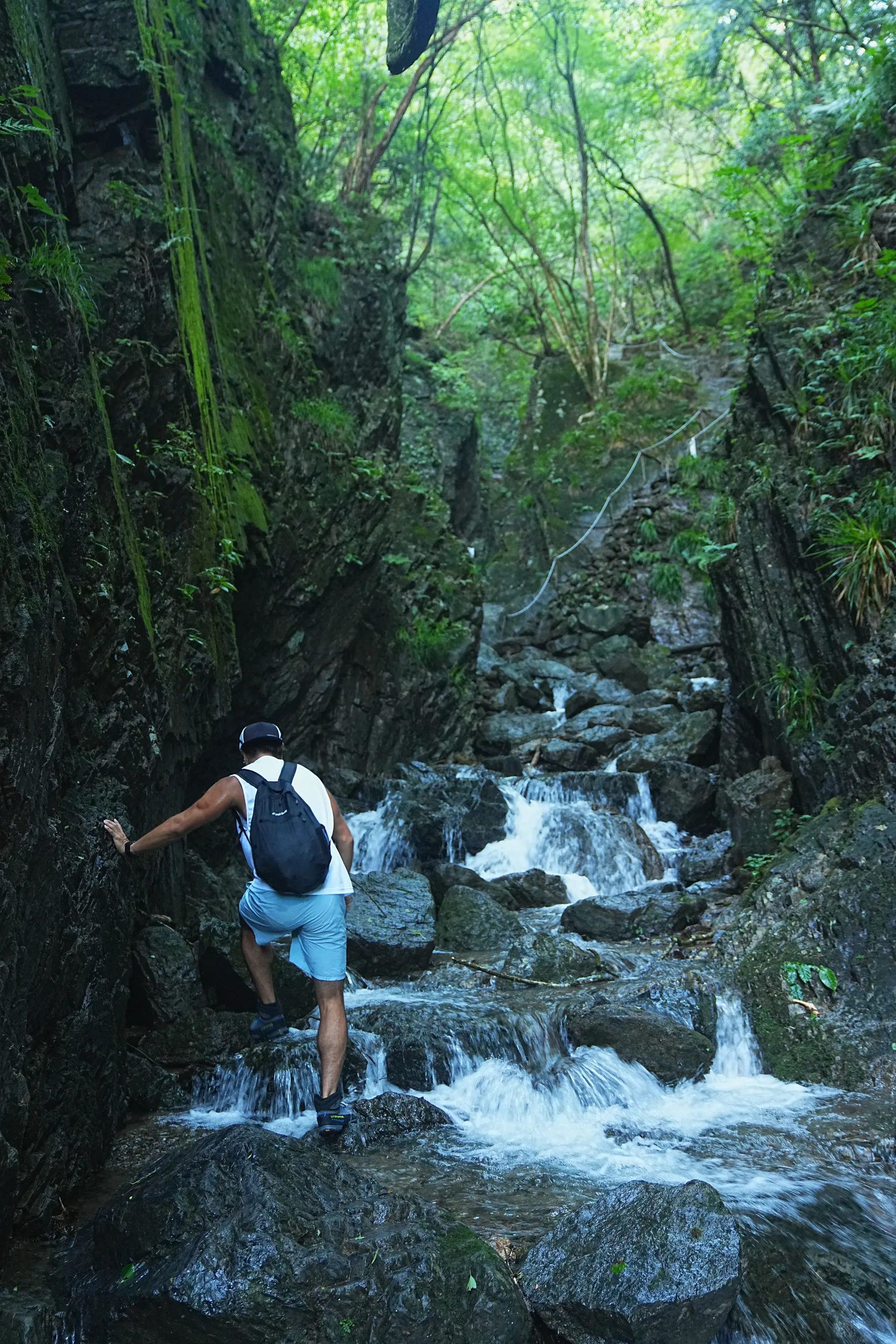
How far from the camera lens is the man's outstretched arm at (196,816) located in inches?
172

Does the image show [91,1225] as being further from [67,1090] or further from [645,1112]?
[645,1112]

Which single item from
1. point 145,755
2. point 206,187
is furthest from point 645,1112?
point 206,187

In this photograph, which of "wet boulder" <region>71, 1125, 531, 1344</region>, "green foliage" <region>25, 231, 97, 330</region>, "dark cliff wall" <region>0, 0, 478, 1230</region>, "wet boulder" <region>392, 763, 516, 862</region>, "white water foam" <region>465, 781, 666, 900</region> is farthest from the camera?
"wet boulder" <region>392, 763, 516, 862</region>

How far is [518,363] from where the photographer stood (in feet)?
88.7

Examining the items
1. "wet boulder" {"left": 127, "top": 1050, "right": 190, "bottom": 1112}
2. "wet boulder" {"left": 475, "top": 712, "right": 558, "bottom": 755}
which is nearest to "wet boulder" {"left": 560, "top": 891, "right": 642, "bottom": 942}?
"wet boulder" {"left": 127, "top": 1050, "right": 190, "bottom": 1112}

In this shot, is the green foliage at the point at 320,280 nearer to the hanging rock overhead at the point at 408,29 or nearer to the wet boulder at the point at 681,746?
the wet boulder at the point at 681,746

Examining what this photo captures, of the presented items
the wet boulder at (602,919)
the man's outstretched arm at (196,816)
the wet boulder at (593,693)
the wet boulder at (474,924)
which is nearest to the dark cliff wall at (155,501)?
the man's outstretched arm at (196,816)

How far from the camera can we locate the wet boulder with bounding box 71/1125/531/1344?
281 centimetres

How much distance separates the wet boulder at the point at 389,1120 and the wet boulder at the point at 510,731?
9.28 metres

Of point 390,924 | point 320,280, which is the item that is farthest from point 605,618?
point 390,924

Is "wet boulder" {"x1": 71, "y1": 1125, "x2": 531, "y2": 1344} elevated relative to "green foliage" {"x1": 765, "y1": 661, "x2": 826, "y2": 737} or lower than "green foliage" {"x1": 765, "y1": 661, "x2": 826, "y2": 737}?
lower

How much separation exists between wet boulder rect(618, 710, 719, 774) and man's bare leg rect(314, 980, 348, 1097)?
782 cm

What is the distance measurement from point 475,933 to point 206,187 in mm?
7758

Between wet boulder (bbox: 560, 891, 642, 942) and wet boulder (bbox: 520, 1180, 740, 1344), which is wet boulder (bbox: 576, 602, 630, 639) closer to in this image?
wet boulder (bbox: 560, 891, 642, 942)
